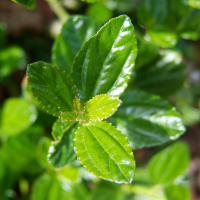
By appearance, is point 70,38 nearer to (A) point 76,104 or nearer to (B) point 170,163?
(A) point 76,104

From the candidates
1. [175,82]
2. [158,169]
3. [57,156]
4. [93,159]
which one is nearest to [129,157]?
[93,159]

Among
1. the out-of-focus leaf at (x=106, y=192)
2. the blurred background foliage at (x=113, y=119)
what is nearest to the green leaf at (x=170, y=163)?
the blurred background foliage at (x=113, y=119)

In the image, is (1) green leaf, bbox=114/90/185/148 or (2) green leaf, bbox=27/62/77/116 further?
(1) green leaf, bbox=114/90/185/148

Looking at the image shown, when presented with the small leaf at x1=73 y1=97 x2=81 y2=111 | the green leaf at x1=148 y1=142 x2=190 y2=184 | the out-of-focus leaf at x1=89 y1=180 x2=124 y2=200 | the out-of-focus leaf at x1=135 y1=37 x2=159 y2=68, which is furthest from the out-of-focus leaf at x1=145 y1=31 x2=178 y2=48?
the out-of-focus leaf at x1=89 y1=180 x2=124 y2=200

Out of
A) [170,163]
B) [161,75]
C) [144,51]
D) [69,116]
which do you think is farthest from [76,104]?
[170,163]

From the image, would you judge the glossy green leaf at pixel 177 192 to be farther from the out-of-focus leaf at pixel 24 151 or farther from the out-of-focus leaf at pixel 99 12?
the out-of-focus leaf at pixel 99 12

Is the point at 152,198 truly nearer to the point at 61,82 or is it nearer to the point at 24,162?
the point at 24,162

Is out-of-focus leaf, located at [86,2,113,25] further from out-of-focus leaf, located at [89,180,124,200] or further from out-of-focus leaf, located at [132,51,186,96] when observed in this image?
out-of-focus leaf, located at [89,180,124,200]
